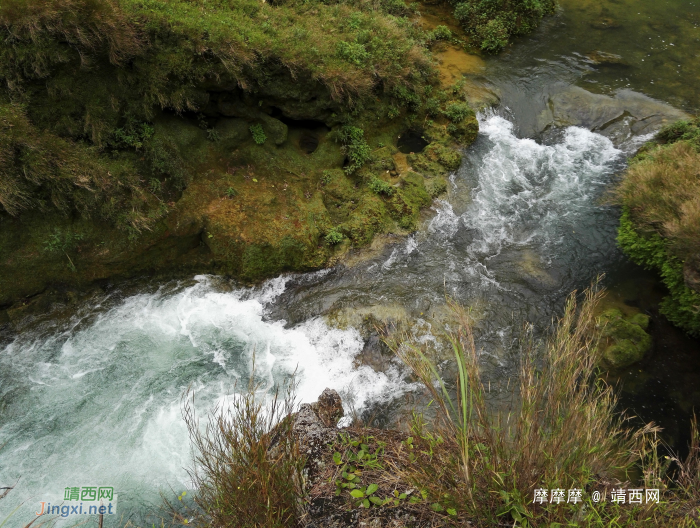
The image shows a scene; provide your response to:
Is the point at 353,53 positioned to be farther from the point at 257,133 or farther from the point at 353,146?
the point at 257,133

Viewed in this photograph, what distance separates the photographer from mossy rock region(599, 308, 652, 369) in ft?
27.9

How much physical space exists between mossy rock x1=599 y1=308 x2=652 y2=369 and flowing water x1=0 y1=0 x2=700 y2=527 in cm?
41

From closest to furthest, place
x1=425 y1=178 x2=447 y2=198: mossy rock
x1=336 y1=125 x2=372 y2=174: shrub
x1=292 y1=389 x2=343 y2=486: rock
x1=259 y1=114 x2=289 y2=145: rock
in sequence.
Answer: x1=292 y1=389 x2=343 y2=486: rock < x1=259 y1=114 x2=289 y2=145: rock < x1=336 y1=125 x2=372 y2=174: shrub < x1=425 y1=178 x2=447 y2=198: mossy rock

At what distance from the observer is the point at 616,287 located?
32.2 feet

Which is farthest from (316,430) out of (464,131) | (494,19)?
(494,19)

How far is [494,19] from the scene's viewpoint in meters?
15.7

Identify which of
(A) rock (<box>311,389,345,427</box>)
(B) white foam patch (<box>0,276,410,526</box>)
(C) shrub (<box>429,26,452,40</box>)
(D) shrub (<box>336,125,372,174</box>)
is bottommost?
(B) white foam patch (<box>0,276,410,526</box>)

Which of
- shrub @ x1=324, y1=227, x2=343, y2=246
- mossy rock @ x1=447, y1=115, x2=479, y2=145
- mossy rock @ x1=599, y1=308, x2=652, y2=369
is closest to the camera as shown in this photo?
mossy rock @ x1=599, y1=308, x2=652, y2=369

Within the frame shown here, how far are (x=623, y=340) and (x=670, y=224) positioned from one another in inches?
Answer: 96.1

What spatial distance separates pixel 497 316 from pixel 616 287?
9.93 ft

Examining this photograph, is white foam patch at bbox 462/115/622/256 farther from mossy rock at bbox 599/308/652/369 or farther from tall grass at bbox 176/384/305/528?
tall grass at bbox 176/384/305/528

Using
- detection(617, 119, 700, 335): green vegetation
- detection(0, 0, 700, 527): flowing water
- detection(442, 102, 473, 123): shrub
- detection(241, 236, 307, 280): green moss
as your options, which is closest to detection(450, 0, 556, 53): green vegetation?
detection(0, 0, 700, 527): flowing water

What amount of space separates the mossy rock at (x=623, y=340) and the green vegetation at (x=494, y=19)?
11082 millimetres

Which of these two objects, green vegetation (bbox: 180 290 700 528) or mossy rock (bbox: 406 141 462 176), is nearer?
green vegetation (bbox: 180 290 700 528)
